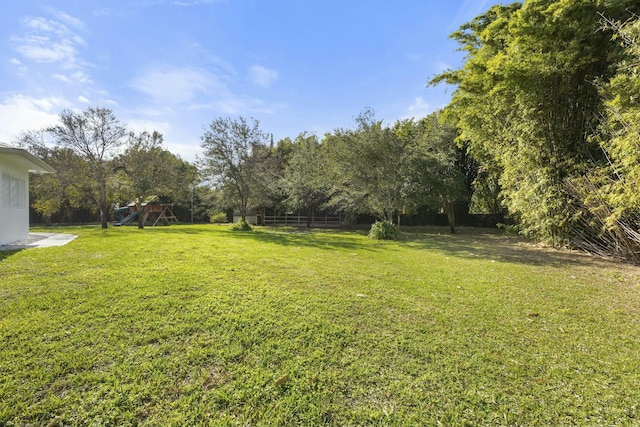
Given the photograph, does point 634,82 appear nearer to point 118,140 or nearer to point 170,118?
point 170,118

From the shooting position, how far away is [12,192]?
8.13 m

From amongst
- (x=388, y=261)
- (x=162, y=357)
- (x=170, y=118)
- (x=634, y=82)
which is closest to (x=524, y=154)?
(x=634, y=82)

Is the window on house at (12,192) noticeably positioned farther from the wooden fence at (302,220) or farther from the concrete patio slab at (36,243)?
the wooden fence at (302,220)

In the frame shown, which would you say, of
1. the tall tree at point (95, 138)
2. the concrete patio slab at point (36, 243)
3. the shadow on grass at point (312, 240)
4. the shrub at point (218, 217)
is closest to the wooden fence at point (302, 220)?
the shrub at point (218, 217)

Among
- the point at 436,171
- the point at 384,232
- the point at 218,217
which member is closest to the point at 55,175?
the point at 218,217

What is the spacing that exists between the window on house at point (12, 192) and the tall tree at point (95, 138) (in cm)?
650

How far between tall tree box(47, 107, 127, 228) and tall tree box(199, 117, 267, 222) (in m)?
5.70

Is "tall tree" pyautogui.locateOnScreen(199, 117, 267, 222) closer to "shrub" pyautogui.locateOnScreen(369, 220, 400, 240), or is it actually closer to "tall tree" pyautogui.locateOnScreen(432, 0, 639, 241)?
"shrub" pyautogui.locateOnScreen(369, 220, 400, 240)

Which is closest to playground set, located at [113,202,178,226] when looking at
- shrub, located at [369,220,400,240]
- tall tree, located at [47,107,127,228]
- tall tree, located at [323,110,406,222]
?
tall tree, located at [47,107,127,228]

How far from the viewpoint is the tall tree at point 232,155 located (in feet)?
44.7

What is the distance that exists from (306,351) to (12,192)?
10.8 meters

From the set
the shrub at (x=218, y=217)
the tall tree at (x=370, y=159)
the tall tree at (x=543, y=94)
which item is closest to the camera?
the tall tree at (x=543, y=94)

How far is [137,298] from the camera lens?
123 inches

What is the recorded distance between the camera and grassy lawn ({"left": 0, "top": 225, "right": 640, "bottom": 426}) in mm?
1594
